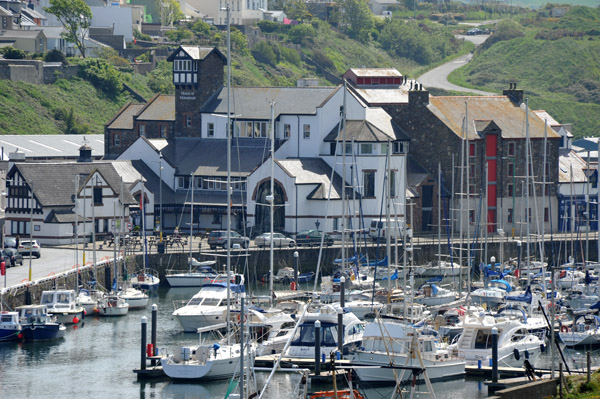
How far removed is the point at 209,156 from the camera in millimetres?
105750

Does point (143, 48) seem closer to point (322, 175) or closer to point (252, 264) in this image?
point (322, 175)

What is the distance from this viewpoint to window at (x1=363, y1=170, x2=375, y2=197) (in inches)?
3905

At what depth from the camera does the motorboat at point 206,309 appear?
226 feet

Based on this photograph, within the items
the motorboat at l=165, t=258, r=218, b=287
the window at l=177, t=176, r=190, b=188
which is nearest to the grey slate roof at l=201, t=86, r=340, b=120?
the window at l=177, t=176, r=190, b=188

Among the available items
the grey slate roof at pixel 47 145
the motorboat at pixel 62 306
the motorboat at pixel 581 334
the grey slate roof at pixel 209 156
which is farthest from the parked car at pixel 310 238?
the motorboat at pixel 581 334

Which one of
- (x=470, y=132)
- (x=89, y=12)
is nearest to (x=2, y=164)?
(x=470, y=132)

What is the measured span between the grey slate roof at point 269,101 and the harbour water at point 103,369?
1307 inches

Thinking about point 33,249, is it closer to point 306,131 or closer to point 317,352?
point 306,131

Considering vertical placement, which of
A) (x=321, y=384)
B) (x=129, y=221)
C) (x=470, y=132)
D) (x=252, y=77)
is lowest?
(x=321, y=384)

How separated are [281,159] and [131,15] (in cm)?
8515

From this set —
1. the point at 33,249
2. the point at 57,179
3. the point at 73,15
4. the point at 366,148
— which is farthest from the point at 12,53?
the point at 33,249

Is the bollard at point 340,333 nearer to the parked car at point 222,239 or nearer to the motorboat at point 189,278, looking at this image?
the motorboat at point 189,278

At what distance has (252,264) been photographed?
289 ft

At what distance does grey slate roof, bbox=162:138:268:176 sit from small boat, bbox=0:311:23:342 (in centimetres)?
3568
